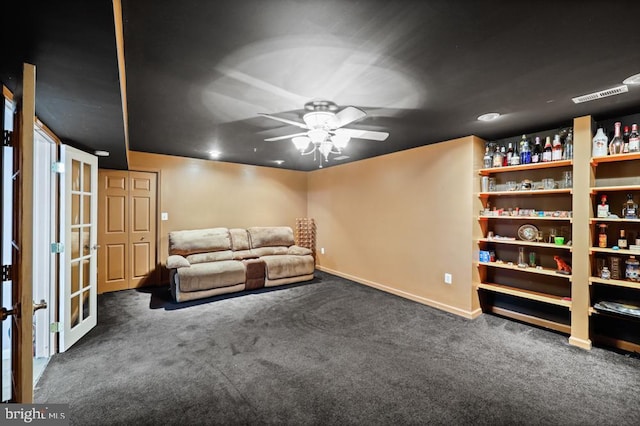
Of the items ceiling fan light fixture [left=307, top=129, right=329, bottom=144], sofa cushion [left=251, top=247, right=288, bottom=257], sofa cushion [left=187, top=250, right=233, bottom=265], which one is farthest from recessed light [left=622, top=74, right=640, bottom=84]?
sofa cushion [left=187, top=250, right=233, bottom=265]

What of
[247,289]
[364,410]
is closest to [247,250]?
[247,289]

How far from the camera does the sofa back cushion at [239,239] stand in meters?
5.02

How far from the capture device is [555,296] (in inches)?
120

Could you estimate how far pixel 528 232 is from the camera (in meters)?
3.22

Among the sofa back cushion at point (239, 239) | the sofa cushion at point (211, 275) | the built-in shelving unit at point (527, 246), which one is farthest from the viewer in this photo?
the sofa back cushion at point (239, 239)

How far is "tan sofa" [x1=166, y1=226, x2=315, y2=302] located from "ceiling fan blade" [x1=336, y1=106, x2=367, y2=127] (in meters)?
2.86

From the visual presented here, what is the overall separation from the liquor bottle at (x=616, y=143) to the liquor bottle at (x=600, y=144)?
5cm

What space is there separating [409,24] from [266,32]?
729mm

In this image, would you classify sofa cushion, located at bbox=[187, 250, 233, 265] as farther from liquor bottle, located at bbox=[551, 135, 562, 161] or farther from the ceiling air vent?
the ceiling air vent

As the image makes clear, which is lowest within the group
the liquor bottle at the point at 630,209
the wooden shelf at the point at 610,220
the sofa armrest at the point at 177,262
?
the sofa armrest at the point at 177,262

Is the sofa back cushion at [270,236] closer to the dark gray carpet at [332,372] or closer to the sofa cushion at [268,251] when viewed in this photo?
the sofa cushion at [268,251]

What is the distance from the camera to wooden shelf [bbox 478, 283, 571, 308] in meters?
2.89

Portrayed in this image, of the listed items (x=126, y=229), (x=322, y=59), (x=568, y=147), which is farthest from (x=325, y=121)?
(x=126, y=229)

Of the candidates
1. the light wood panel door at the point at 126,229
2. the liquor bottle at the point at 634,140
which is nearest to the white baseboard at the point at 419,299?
the liquor bottle at the point at 634,140
